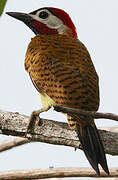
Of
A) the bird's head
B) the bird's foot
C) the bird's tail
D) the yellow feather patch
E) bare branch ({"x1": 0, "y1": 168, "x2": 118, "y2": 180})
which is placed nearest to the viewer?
bare branch ({"x1": 0, "y1": 168, "x2": 118, "y2": 180})

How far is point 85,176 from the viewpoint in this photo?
2.84 metres

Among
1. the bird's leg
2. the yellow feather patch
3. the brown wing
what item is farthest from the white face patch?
the bird's leg

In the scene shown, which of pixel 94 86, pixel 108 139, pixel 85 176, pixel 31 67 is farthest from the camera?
pixel 31 67

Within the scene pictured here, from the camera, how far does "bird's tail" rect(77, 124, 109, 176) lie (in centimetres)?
314

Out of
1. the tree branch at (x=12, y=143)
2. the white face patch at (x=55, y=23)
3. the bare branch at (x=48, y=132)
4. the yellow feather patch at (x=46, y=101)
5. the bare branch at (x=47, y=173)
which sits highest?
the white face patch at (x=55, y=23)

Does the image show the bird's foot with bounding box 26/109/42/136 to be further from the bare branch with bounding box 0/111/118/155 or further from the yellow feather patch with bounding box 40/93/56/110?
the yellow feather patch with bounding box 40/93/56/110

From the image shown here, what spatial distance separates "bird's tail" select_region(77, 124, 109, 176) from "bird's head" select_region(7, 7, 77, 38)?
1525 millimetres

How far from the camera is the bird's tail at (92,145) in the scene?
3.14m

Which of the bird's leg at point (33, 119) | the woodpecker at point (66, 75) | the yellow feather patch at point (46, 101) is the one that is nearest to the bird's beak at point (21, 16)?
the woodpecker at point (66, 75)

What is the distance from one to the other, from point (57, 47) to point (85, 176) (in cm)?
148

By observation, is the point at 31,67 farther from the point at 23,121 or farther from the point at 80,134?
the point at 80,134

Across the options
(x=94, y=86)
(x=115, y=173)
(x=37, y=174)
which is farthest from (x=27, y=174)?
(x=94, y=86)

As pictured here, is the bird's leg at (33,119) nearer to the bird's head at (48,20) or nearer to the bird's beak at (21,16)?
the bird's head at (48,20)

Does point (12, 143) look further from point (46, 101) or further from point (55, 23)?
point (55, 23)
